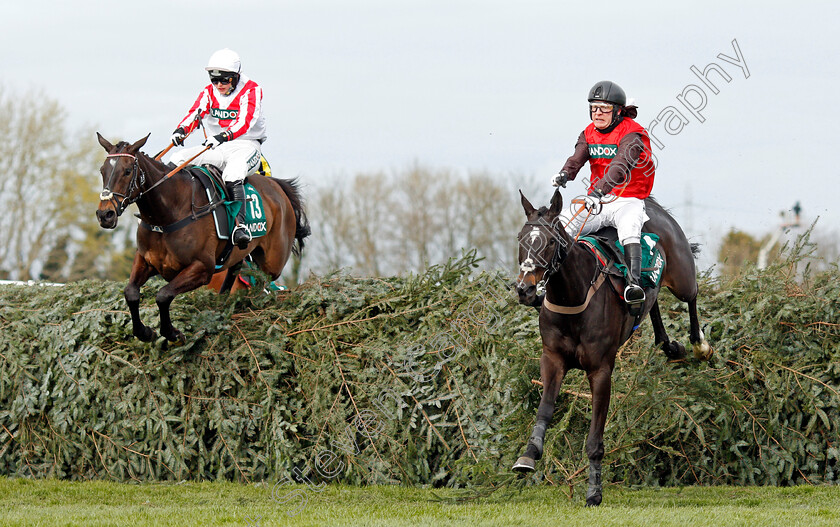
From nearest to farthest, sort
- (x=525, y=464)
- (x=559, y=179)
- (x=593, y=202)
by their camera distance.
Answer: (x=525, y=464) < (x=593, y=202) < (x=559, y=179)

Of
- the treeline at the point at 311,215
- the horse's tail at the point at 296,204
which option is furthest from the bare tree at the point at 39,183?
the horse's tail at the point at 296,204

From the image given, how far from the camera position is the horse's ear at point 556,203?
5711 mm

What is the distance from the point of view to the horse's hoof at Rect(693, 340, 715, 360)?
756 cm

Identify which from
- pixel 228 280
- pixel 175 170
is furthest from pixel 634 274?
pixel 228 280

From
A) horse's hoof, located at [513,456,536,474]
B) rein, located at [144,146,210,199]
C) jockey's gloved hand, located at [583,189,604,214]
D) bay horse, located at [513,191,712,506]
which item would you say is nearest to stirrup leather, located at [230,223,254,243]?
rein, located at [144,146,210,199]

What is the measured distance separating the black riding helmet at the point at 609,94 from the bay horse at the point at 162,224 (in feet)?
12.8

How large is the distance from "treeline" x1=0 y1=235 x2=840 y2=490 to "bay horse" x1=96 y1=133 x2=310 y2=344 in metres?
0.41

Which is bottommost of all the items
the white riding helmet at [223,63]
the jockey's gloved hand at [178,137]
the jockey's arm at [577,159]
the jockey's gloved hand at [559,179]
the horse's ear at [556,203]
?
the horse's ear at [556,203]

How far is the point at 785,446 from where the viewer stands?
7.68 m

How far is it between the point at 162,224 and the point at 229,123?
4.80ft

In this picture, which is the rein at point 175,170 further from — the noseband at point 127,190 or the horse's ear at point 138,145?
the horse's ear at point 138,145

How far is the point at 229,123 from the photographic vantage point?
9234 mm

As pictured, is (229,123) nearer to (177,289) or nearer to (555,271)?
(177,289)

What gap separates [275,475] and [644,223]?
3.81 m
